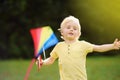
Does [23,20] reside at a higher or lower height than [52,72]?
higher

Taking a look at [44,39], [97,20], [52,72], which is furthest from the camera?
[97,20]

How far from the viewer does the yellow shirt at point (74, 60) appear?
4.93 meters

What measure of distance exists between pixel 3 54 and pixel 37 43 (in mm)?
7973

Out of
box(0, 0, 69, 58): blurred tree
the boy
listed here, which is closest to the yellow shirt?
the boy

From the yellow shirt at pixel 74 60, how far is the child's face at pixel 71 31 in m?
0.07

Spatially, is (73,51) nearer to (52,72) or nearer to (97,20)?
(52,72)

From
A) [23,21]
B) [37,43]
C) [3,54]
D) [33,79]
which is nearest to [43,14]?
[23,21]

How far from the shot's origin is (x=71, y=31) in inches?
198

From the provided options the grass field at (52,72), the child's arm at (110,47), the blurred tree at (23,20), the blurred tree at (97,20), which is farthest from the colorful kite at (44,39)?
the blurred tree at (97,20)

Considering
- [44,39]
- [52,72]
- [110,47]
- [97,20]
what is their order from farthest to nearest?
[97,20] < [52,72] < [44,39] < [110,47]

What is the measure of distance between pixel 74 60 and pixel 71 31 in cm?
29

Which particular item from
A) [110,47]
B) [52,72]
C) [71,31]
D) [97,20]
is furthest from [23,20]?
[110,47]

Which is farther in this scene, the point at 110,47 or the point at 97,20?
the point at 97,20

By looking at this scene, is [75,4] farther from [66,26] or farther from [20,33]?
[66,26]
